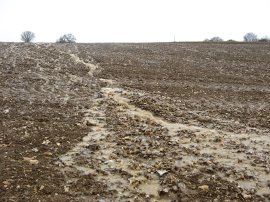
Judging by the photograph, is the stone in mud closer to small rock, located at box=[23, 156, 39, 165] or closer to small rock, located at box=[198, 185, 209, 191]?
small rock, located at box=[198, 185, 209, 191]

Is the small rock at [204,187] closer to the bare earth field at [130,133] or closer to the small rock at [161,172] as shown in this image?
the bare earth field at [130,133]

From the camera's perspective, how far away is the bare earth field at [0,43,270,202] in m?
7.02

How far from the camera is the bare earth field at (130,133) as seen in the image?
7.02m

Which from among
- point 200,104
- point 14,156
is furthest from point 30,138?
point 200,104

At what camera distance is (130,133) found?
9852 mm

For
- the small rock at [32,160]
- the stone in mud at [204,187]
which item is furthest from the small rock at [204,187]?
the small rock at [32,160]

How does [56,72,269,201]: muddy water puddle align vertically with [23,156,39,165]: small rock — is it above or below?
below

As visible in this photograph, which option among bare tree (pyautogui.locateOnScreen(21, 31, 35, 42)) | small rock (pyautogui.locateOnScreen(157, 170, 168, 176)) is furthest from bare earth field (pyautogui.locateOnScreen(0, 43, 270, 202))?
bare tree (pyautogui.locateOnScreen(21, 31, 35, 42))

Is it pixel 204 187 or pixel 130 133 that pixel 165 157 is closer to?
pixel 204 187

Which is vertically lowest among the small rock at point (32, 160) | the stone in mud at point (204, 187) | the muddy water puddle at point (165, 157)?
the stone in mud at point (204, 187)

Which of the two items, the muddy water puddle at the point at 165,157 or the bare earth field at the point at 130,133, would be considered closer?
the bare earth field at the point at 130,133

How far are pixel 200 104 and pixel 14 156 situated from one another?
7.46m

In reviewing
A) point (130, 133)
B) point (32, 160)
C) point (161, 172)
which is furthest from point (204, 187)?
point (32, 160)

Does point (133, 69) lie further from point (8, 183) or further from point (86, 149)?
point (8, 183)
